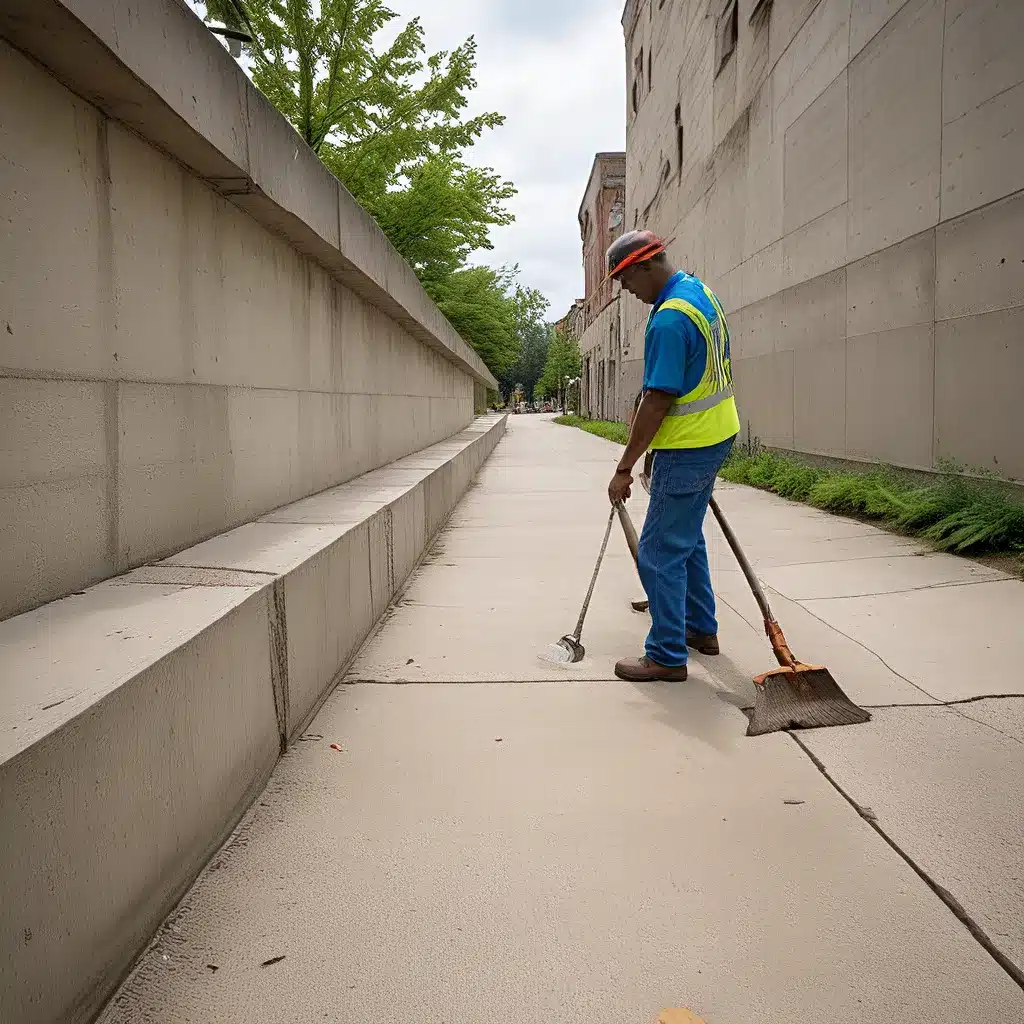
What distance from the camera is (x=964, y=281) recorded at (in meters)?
7.92

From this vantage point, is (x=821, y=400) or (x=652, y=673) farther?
(x=821, y=400)

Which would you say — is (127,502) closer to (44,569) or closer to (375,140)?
(44,569)

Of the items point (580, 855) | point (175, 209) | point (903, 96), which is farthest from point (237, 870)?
point (903, 96)

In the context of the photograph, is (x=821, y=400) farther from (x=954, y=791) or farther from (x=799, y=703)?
(x=954, y=791)

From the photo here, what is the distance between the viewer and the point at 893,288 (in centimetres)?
945

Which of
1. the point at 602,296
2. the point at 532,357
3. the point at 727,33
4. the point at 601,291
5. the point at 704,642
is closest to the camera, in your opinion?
the point at 704,642

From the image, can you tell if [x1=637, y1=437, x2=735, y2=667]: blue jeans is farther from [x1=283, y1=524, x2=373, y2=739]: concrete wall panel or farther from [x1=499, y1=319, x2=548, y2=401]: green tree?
[x1=499, y1=319, x2=548, y2=401]: green tree

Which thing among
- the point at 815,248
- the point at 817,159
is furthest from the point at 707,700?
the point at 817,159

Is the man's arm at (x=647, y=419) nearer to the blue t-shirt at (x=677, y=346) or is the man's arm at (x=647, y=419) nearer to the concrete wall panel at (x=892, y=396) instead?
the blue t-shirt at (x=677, y=346)

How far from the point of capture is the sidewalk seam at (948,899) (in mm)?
2092

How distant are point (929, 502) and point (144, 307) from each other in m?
6.51

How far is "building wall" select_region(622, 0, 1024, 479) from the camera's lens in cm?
744

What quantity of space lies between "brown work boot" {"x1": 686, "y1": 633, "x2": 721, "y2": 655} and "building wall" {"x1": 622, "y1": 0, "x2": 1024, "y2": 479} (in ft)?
13.2

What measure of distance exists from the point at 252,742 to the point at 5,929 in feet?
4.58
